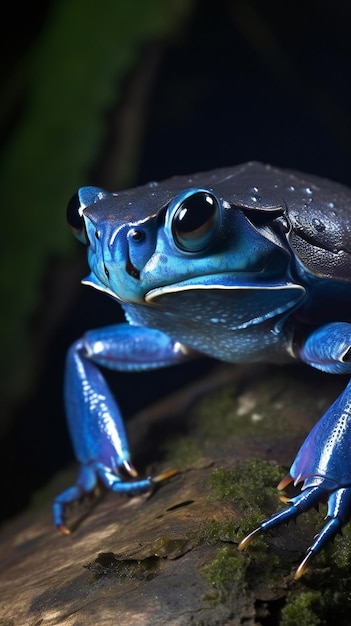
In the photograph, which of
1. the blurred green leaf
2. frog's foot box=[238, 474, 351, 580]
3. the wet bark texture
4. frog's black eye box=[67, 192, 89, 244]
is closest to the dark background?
the blurred green leaf

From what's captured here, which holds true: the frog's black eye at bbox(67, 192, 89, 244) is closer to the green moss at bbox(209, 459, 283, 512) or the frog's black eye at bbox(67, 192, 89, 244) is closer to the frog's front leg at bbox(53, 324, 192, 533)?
the frog's front leg at bbox(53, 324, 192, 533)

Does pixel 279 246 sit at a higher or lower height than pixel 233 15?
lower

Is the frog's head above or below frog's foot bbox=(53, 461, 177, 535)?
above

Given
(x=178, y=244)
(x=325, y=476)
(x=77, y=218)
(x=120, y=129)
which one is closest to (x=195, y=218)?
(x=178, y=244)

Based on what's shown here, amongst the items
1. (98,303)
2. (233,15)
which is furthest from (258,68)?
(98,303)

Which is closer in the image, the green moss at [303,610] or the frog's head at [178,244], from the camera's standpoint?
the green moss at [303,610]

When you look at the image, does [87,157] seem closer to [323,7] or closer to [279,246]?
[279,246]

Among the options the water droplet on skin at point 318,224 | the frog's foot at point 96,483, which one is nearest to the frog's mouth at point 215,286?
the water droplet on skin at point 318,224

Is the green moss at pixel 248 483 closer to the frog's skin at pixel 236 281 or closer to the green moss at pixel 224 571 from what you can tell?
the frog's skin at pixel 236 281
